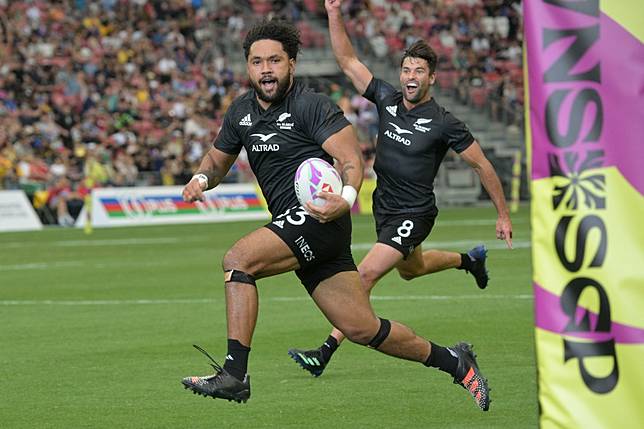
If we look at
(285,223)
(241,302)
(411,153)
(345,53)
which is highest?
(345,53)

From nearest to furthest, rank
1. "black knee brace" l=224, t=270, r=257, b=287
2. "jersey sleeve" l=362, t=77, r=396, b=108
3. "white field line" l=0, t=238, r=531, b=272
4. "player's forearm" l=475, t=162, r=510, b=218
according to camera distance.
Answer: "black knee brace" l=224, t=270, r=257, b=287, "player's forearm" l=475, t=162, r=510, b=218, "jersey sleeve" l=362, t=77, r=396, b=108, "white field line" l=0, t=238, r=531, b=272

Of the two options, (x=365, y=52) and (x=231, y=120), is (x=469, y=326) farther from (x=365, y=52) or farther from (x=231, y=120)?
(x=365, y=52)

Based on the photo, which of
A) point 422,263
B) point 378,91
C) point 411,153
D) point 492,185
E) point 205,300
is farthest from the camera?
point 205,300

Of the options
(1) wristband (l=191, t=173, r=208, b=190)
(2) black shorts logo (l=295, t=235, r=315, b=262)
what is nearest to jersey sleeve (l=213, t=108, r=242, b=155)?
(1) wristband (l=191, t=173, r=208, b=190)

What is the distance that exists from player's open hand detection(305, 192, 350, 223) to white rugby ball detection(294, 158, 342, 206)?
0.04m

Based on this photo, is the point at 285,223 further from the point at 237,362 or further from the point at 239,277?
the point at 237,362

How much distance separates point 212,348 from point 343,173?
4.73 meters

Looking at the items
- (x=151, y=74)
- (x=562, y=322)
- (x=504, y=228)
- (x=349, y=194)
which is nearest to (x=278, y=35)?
(x=349, y=194)

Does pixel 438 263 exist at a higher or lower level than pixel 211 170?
lower

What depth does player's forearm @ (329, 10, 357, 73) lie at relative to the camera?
1063 cm

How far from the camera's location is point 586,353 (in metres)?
5.05

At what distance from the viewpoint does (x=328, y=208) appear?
7.81m

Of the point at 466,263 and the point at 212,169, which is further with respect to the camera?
the point at 466,263

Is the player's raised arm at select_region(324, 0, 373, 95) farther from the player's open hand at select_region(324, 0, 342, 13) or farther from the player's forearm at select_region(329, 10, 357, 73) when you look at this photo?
the player's open hand at select_region(324, 0, 342, 13)
